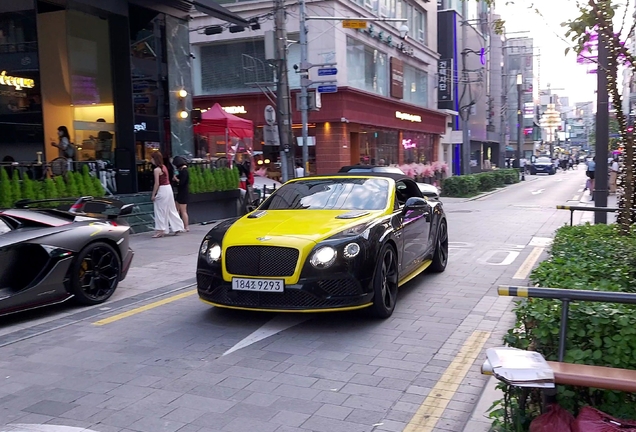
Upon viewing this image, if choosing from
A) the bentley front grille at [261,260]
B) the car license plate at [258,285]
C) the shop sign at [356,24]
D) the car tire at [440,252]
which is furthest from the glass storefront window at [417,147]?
the car license plate at [258,285]

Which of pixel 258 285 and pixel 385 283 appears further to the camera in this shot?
pixel 385 283

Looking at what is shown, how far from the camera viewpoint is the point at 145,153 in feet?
59.5

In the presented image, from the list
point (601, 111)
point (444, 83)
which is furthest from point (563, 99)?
point (601, 111)

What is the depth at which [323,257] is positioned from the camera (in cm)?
591

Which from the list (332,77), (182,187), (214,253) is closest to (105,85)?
(182,187)

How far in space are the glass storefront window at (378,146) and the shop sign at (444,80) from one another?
27.7 ft

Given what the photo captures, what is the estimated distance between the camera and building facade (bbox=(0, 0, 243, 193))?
15945mm

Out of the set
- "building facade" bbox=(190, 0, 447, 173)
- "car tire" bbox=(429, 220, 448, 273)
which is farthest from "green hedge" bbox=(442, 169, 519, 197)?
"car tire" bbox=(429, 220, 448, 273)

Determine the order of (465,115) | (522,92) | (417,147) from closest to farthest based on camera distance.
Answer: (417,147), (465,115), (522,92)

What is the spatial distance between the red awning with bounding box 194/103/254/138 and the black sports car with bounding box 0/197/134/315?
479 inches

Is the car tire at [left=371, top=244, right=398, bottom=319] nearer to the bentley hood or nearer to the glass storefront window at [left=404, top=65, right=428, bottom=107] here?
the bentley hood

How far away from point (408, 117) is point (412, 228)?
28028mm

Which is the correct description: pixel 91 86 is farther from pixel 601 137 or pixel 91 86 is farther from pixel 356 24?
pixel 601 137

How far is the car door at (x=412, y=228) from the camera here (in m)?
7.38
